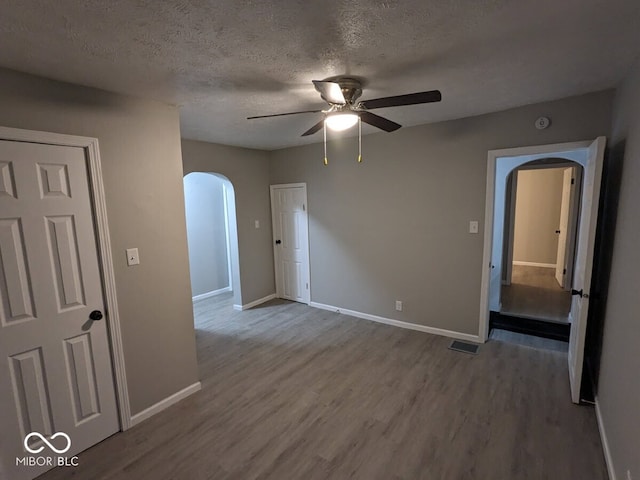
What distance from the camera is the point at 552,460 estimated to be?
1.92 metres

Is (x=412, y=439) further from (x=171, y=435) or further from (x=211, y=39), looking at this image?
(x=211, y=39)

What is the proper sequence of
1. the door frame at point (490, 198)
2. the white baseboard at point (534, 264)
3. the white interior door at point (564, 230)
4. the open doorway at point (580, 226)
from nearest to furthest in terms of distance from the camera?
the open doorway at point (580, 226), the door frame at point (490, 198), the white interior door at point (564, 230), the white baseboard at point (534, 264)

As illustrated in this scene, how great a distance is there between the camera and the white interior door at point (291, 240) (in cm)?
473

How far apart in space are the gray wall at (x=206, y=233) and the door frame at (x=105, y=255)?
123 inches

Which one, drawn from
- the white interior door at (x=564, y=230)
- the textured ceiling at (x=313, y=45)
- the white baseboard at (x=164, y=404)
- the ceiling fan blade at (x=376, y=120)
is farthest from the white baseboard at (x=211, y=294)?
the white interior door at (x=564, y=230)

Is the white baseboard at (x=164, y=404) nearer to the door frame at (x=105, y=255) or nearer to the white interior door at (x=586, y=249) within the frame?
the door frame at (x=105, y=255)

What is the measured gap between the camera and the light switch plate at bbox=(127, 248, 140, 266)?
89.6 inches

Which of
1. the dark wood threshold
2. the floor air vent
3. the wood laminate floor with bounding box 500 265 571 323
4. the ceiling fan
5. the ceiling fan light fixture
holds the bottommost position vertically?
the floor air vent

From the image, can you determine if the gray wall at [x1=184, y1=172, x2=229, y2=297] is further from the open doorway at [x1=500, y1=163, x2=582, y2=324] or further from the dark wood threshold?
the open doorway at [x1=500, y1=163, x2=582, y2=324]

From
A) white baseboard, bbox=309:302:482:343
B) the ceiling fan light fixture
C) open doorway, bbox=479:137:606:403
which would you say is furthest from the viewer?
white baseboard, bbox=309:302:482:343

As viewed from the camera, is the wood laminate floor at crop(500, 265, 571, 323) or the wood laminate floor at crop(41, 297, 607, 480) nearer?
→ the wood laminate floor at crop(41, 297, 607, 480)

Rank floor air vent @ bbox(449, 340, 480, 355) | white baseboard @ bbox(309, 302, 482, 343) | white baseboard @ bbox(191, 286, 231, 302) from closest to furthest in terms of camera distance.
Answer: floor air vent @ bbox(449, 340, 480, 355) → white baseboard @ bbox(309, 302, 482, 343) → white baseboard @ bbox(191, 286, 231, 302)

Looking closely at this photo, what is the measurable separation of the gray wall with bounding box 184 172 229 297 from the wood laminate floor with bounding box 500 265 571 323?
467cm

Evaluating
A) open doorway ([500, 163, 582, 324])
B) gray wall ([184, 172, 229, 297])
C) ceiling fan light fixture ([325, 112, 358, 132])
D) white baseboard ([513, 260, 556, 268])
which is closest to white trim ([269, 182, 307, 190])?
gray wall ([184, 172, 229, 297])
